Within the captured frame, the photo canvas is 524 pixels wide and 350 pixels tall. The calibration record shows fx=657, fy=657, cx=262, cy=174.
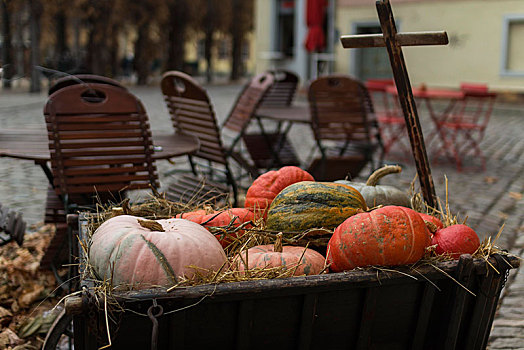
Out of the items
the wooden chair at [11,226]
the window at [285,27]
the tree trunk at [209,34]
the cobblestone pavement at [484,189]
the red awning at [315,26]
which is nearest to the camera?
the wooden chair at [11,226]

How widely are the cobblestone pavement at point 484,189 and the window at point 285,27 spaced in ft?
41.2

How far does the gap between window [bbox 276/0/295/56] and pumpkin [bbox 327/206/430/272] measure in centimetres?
2371

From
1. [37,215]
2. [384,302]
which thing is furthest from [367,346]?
[37,215]

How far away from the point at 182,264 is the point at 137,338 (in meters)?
0.32

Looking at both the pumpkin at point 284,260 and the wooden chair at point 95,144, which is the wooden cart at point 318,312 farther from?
the wooden chair at point 95,144

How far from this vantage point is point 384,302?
219cm

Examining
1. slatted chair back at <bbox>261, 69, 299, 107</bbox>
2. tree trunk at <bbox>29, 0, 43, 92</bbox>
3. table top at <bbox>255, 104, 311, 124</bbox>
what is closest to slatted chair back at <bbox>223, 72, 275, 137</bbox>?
table top at <bbox>255, 104, 311, 124</bbox>

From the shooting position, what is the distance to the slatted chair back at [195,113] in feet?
16.1

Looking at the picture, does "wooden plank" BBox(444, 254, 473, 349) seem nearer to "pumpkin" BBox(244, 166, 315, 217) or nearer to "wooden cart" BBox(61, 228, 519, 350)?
"wooden cart" BBox(61, 228, 519, 350)

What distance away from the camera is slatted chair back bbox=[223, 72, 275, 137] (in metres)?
6.11

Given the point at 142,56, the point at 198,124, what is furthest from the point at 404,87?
the point at 142,56

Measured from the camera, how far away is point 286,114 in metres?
7.09

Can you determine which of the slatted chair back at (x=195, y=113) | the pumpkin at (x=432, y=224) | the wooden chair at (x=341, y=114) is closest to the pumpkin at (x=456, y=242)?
the pumpkin at (x=432, y=224)

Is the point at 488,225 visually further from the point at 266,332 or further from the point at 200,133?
the point at 266,332
